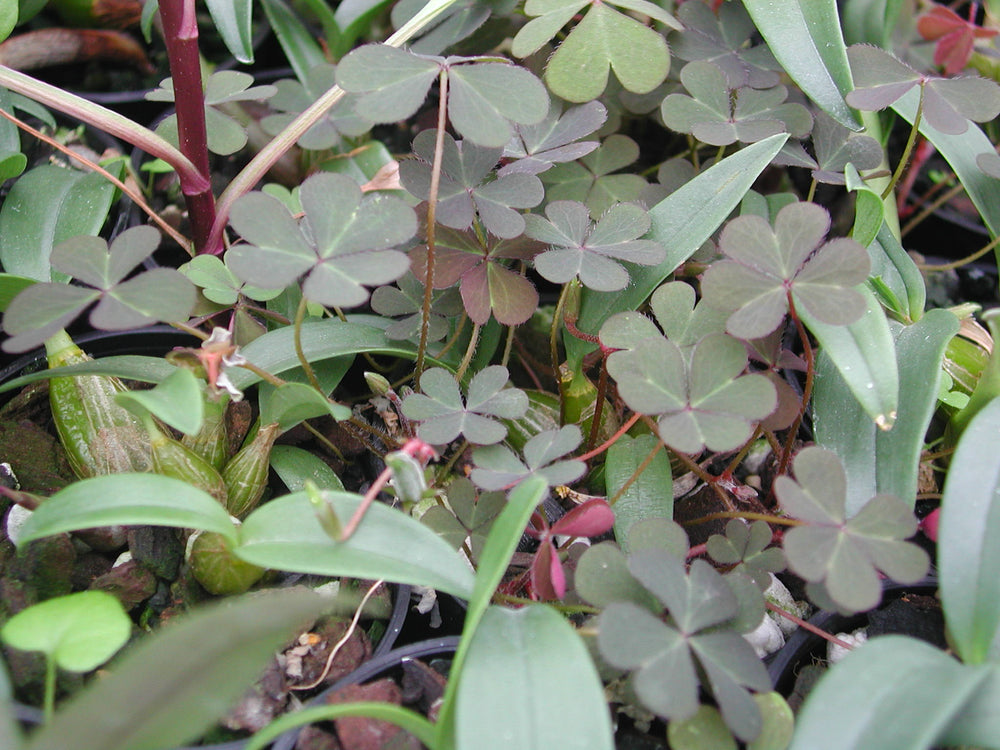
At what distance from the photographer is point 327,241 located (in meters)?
0.92

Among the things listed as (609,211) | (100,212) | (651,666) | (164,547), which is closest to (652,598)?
(651,666)

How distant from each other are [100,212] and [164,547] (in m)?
0.59

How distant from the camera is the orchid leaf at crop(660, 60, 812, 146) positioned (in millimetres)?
1194

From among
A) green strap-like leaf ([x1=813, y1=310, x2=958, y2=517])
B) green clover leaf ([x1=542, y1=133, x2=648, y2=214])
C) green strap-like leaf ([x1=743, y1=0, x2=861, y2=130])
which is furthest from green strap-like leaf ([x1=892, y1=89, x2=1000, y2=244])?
green clover leaf ([x1=542, y1=133, x2=648, y2=214])

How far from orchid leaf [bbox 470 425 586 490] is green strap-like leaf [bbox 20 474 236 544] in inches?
11.5

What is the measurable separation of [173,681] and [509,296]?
68cm

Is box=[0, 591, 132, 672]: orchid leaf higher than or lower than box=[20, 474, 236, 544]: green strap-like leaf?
lower

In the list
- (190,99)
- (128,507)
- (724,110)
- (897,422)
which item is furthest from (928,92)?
(128,507)

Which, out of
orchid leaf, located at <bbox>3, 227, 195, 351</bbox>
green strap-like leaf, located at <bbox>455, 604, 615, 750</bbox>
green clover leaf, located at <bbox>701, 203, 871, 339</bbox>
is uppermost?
orchid leaf, located at <bbox>3, 227, 195, 351</bbox>

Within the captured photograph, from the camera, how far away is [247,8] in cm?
137

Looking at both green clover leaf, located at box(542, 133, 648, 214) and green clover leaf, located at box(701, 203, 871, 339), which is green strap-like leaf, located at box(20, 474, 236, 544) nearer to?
green clover leaf, located at box(701, 203, 871, 339)

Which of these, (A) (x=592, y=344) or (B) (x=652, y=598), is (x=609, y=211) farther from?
(B) (x=652, y=598)

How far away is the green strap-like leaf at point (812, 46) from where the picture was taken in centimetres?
117

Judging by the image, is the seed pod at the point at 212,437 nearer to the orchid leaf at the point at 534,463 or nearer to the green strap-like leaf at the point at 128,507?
the green strap-like leaf at the point at 128,507
